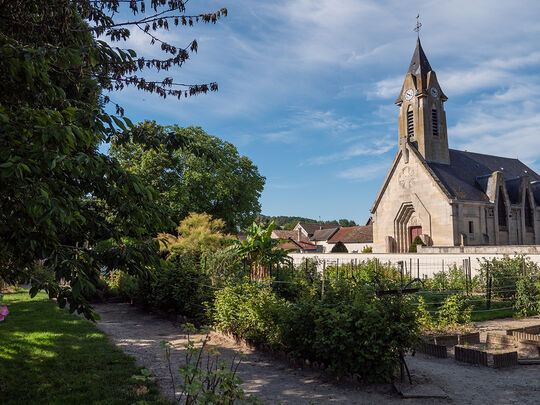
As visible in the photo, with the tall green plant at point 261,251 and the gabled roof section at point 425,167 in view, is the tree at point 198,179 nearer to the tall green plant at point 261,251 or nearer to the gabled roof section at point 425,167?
the gabled roof section at point 425,167

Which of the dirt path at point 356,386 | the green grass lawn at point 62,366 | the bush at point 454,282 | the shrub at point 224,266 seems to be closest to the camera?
the green grass lawn at point 62,366

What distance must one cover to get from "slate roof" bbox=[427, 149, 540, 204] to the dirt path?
92.3ft

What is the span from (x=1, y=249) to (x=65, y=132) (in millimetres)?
1400

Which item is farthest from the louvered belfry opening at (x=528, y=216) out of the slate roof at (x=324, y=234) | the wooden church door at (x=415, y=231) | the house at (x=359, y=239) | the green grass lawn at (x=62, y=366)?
the green grass lawn at (x=62, y=366)

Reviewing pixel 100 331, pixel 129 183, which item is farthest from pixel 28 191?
pixel 100 331

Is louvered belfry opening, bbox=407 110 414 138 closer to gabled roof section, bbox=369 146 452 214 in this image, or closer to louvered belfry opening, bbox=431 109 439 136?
louvered belfry opening, bbox=431 109 439 136

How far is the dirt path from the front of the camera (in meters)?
5.39

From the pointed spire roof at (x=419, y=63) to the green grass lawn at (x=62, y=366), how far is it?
37572mm

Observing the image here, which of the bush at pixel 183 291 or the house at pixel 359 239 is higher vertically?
the house at pixel 359 239

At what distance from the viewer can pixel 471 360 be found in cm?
695

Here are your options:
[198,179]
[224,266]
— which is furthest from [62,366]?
[198,179]

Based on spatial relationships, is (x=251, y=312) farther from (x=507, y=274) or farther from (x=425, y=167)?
(x=425, y=167)

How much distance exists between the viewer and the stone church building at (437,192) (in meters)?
32.4

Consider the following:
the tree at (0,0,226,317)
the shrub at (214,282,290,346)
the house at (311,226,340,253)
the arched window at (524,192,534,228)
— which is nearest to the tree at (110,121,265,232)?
the shrub at (214,282,290,346)
